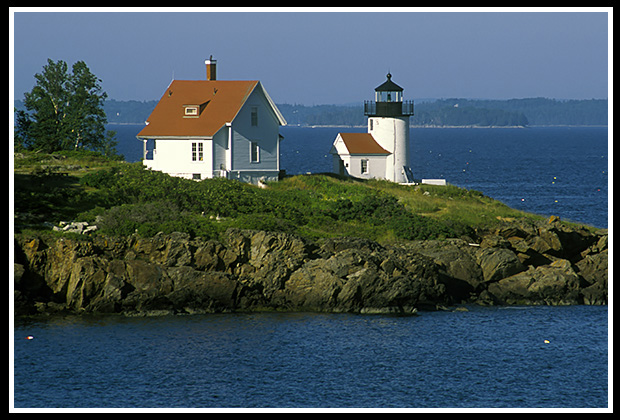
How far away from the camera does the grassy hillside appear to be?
128 feet

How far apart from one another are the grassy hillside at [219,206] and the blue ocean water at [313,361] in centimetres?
735

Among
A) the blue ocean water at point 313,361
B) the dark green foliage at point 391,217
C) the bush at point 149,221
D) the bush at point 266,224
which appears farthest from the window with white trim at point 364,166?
the blue ocean water at point 313,361

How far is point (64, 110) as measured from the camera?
215 feet

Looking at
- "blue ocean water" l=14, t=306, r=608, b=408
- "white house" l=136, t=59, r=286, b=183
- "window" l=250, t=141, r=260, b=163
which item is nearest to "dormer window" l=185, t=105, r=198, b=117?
"white house" l=136, t=59, r=286, b=183

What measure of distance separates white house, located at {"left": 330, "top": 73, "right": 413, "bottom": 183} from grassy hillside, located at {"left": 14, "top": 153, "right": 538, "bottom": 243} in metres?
6.36

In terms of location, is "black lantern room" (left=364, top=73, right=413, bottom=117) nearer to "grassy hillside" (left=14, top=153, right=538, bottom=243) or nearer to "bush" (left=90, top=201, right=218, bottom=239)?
"grassy hillside" (left=14, top=153, right=538, bottom=243)

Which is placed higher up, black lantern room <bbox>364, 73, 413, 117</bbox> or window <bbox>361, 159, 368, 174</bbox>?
black lantern room <bbox>364, 73, 413, 117</bbox>

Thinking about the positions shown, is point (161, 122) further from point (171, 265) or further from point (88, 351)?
point (88, 351)

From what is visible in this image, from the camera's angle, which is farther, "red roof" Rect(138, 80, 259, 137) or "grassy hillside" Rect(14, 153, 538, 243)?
"red roof" Rect(138, 80, 259, 137)

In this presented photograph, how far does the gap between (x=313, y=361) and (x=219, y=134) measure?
24.6 m

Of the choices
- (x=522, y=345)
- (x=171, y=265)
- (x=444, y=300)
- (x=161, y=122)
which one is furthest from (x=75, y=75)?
(x=522, y=345)

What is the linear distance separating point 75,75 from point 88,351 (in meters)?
42.0

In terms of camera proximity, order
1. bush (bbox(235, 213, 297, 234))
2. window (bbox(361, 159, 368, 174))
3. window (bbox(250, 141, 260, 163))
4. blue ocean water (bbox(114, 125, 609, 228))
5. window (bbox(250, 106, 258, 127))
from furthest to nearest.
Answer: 1. blue ocean water (bbox(114, 125, 609, 228))
2. window (bbox(361, 159, 368, 174))
3. window (bbox(250, 106, 258, 127))
4. window (bbox(250, 141, 260, 163))
5. bush (bbox(235, 213, 297, 234))

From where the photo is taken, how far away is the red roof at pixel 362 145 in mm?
58000
